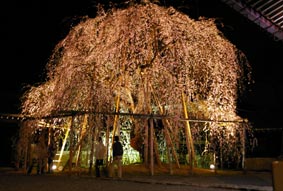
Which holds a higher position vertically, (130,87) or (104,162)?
(130,87)

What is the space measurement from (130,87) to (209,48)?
402cm

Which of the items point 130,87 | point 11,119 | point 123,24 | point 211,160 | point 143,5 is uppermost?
point 143,5

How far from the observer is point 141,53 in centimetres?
1428

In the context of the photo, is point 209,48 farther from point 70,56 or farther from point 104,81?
point 70,56

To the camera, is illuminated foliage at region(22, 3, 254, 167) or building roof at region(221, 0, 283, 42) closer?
building roof at region(221, 0, 283, 42)

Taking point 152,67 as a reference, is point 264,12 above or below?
above

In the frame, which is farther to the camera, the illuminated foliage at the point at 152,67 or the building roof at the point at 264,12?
the illuminated foliage at the point at 152,67

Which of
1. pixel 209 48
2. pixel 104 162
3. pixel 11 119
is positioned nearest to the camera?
pixel 104 162

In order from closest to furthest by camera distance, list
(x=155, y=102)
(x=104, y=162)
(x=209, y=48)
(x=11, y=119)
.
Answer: (x=104, y=162) < (x=209, y=48) < (x=155, y=102) < (x=11, y=119)

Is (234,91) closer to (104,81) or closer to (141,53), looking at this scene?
(141,53)

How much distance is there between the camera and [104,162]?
13477 millimetres

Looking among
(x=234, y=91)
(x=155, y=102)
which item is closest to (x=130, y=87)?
(x=155, y=102)

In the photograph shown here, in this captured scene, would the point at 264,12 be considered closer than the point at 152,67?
Yes

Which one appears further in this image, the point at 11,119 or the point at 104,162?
the point at 11,119
